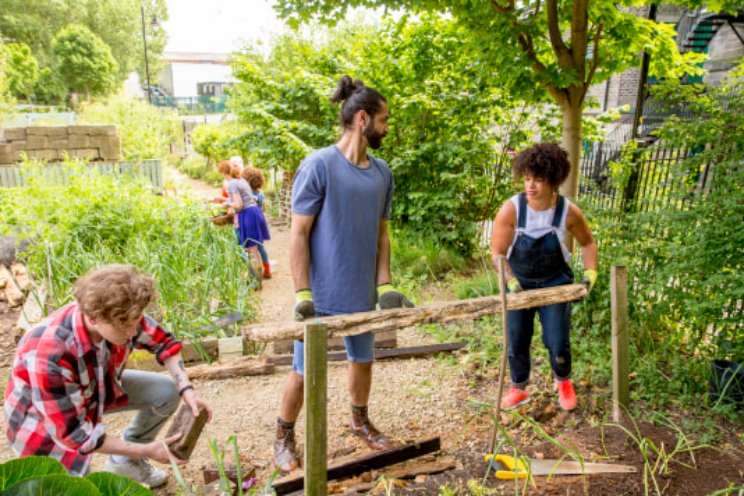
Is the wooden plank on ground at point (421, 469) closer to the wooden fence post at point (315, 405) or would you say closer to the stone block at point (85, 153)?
the wooden fence post at point (315, 405)

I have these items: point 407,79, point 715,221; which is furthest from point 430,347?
point 407,79

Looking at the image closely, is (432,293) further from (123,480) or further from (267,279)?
(123,480)

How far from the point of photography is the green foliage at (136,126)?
12.2 m

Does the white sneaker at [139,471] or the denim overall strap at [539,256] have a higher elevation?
the denim overall strap at [539,256]

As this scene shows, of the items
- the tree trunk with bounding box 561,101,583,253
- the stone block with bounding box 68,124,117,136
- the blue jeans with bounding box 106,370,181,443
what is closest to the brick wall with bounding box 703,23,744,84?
the tree trunk with bounding box 561,101,583,253

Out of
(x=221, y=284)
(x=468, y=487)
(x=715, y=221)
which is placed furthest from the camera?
(x=221, y=284)

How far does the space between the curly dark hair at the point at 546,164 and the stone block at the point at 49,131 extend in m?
9.45

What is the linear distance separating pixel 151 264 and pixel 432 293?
2.92 meters

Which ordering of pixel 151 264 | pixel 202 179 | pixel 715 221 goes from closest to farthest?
pixel 715 221, pixel 151 264, pixel 202 179

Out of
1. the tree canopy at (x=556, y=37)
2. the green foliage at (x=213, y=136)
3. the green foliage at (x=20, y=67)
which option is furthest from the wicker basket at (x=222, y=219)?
the green foliage at (x=20, y=67)

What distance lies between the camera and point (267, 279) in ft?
21.7

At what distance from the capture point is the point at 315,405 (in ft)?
6.64

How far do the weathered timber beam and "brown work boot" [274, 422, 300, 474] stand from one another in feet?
2.50

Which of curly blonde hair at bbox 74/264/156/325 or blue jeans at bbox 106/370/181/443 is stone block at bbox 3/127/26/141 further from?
curly blonde hair at bbox 74/264/156/325
